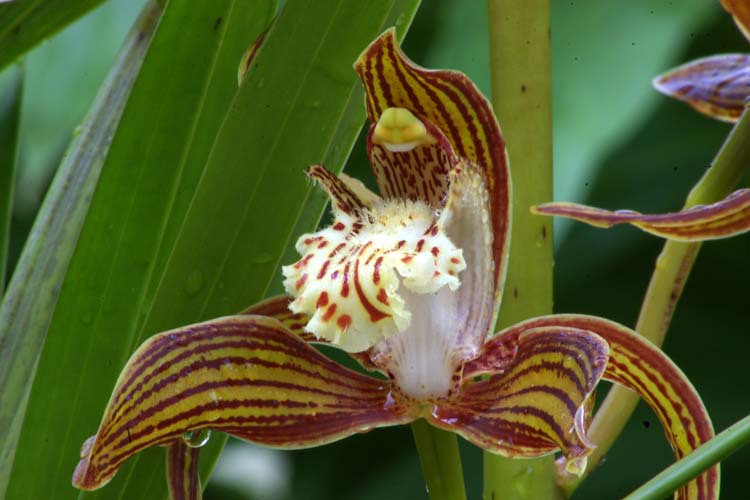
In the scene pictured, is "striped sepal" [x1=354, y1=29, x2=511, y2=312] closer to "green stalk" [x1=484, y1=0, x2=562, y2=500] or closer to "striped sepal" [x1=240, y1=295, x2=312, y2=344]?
"green stalk" [x1=484, y1=0, x2=562, y2=500]

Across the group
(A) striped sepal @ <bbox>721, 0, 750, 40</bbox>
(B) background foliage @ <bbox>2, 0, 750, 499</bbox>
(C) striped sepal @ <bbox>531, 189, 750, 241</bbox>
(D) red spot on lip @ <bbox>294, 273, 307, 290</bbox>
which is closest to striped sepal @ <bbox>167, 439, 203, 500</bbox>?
(D) red spot on lip @ <bbox>294, 273, 307, 290</bbox>

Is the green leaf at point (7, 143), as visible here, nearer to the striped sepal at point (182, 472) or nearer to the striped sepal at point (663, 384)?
the striped sepal at point (182, 472)

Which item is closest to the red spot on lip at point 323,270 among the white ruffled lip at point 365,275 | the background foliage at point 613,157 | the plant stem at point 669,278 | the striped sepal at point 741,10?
the white ruffled lip at point 365,275

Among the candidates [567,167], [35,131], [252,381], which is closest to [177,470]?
[252,381]

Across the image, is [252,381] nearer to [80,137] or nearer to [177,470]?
[177,470]

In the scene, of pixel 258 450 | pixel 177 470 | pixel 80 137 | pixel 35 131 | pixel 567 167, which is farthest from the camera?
pixel 258 450

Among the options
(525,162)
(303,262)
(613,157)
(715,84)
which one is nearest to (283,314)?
(303,262)

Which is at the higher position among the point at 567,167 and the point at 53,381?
the point at 567,167
